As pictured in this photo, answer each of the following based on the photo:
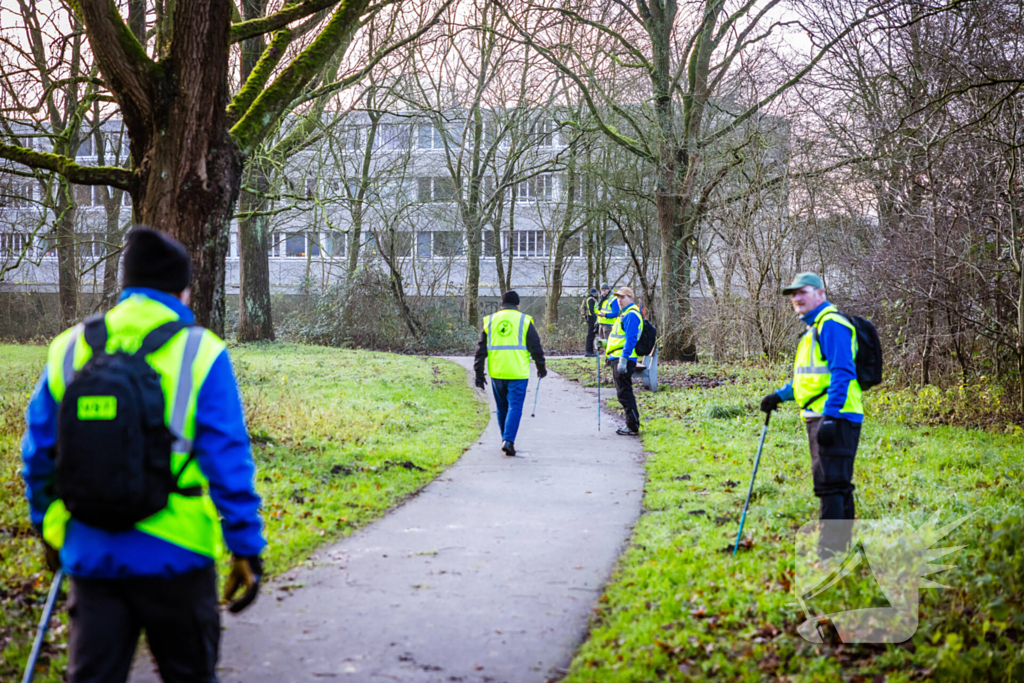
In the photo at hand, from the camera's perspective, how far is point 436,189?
38.0 meters

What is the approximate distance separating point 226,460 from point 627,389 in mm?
9706

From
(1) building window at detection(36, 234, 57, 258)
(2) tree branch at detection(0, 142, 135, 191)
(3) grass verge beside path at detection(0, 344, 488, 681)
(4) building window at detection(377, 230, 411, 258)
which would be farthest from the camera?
(4) building window at detection(377, 230, 411, 258)

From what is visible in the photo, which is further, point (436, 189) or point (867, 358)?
point (436, 189)

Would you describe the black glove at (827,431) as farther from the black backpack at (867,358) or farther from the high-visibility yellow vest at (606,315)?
the high-visibility yellow vest at (606,315)

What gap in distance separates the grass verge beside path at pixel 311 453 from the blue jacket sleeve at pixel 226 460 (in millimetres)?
2019

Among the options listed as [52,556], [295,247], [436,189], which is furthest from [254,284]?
[295,247]

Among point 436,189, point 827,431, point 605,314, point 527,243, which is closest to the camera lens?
point 827,431

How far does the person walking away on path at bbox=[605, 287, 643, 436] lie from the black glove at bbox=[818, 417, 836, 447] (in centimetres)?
616

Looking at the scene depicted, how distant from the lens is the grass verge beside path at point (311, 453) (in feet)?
18.1

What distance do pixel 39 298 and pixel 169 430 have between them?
3346 cm

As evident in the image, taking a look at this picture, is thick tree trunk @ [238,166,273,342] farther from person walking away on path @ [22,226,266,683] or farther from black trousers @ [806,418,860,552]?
person walking away on path @ [22,226,266,683]

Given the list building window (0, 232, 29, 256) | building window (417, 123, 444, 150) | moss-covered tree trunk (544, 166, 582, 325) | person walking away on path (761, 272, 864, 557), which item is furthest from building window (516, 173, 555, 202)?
person walking away on path (761, 272, 864, 557)
